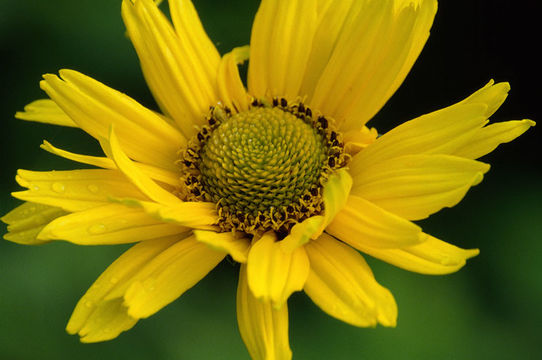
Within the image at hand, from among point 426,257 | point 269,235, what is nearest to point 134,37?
point 269,235

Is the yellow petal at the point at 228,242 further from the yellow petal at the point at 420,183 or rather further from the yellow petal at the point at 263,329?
the yellow petal at the point at 420,183

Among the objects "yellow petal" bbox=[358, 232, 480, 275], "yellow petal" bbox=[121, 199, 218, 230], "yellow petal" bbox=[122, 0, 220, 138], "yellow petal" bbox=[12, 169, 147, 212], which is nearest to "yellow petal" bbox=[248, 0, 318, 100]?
"yellow petal" bbox=[122, 0, 220, 138]

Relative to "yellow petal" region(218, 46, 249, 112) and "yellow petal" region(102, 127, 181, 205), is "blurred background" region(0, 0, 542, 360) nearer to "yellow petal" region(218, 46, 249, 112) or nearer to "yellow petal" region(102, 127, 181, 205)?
"yellow petal" region(218, 46, 249, 112)

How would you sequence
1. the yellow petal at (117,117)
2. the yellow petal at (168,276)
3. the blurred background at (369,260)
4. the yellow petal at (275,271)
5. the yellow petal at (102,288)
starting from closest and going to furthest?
the yellow petal at (275,271) → the yellow petal at (168,276) → the yellow petal at (102,288) → the yellow petal at (117,117) → the blurred background at (369,260)

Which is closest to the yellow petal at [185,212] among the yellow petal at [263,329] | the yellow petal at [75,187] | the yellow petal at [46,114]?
the yellow petal at [75,187]

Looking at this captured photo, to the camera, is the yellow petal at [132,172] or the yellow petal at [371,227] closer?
the yellow petal at [371,227]

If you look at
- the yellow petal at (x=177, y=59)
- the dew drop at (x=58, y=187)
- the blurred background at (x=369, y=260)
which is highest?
the yellow petal at (x=177, y=59)

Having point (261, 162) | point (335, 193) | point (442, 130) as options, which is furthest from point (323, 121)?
point (335, 193)
